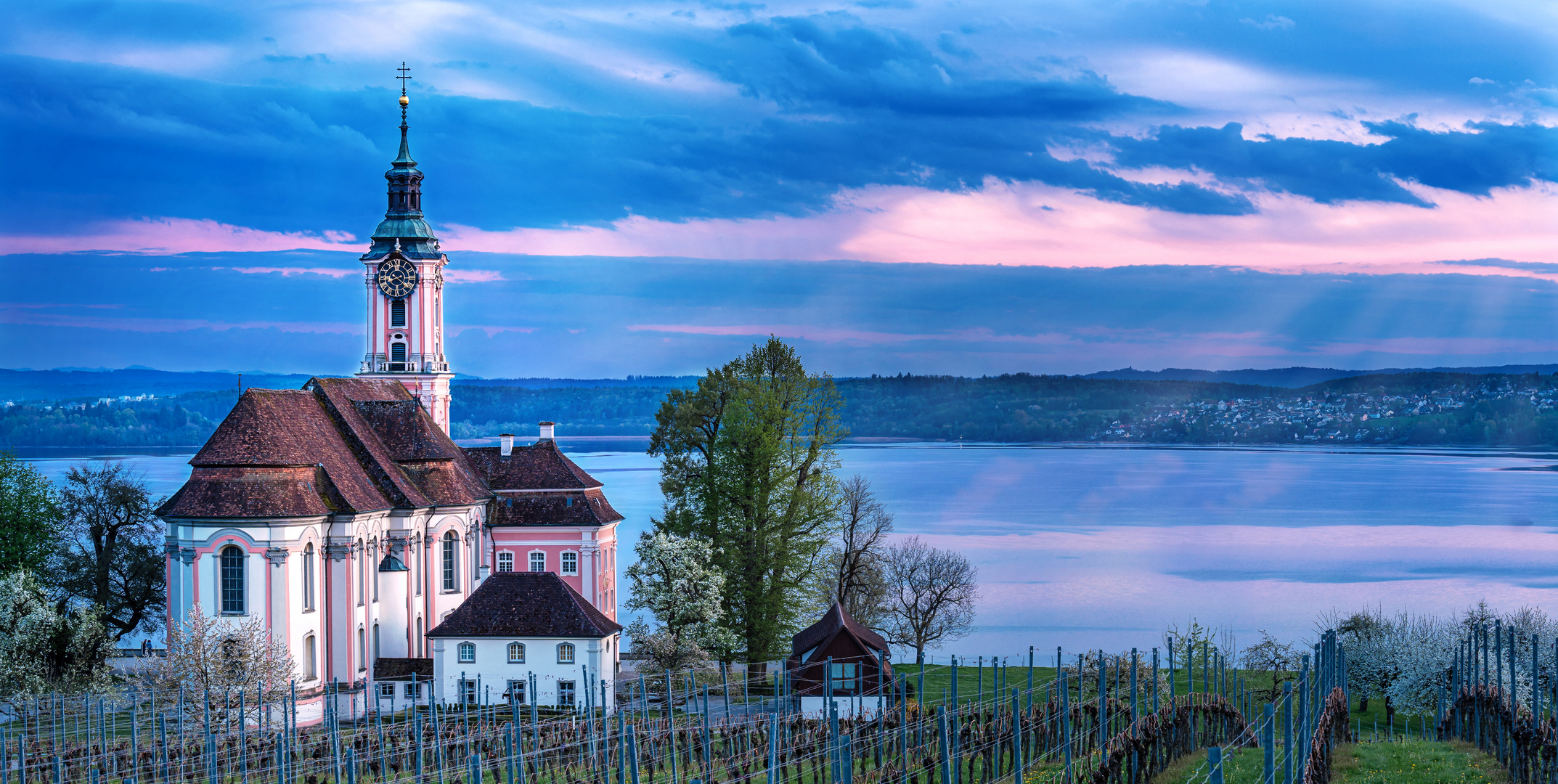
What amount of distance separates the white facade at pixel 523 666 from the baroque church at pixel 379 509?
0.39 metres

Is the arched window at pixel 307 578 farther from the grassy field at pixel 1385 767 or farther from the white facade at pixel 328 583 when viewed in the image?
the grassy field at pixel 1385 767

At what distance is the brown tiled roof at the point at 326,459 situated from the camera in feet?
133

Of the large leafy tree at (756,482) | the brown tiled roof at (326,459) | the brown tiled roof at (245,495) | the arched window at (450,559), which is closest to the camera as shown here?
the brown tiled roof at (245,495)

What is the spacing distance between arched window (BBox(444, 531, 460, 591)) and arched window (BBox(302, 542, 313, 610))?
7656mm

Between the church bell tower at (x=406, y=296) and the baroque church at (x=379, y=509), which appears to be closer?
the baroque church at (x=379, y=509)

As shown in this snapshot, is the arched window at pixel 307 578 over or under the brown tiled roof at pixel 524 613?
over

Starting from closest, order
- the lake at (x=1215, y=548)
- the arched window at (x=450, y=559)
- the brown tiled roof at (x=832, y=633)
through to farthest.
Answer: the brown tiled roof at (x=832, y=633) → the arched window at (x=450, y=559) → the lake at (x=1215, y=548)

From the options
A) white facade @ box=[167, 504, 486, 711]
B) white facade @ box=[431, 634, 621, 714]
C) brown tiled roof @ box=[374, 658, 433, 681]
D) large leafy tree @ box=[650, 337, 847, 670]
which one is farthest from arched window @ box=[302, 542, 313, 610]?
large leafy tree @ box=[650, 337, 847, 670]

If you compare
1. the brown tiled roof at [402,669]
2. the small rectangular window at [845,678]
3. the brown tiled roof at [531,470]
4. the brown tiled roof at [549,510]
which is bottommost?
the small rectangular window at [845,678]

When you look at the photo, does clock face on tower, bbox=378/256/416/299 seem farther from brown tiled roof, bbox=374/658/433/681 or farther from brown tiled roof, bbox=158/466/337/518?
brown tiled roof, bbox=374/658/433/681

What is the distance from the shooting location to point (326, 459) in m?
43.4

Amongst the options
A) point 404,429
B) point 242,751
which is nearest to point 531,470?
point 404,429

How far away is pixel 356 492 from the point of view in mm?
43750

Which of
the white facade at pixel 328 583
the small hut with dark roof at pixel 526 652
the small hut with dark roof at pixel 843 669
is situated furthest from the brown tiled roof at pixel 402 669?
the small hut with dark roof at pixel 843 669
